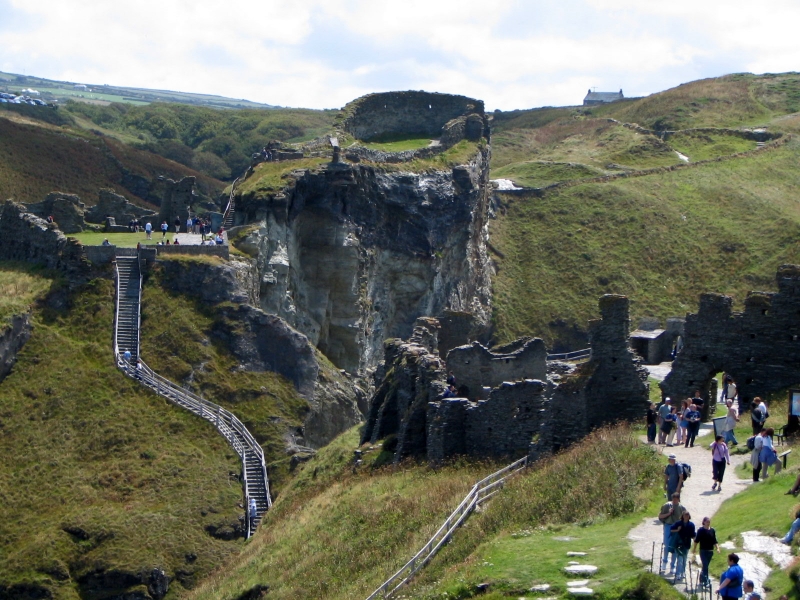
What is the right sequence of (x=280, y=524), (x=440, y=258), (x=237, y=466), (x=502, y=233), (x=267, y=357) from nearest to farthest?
(x=280, y=524), (x=237, y=466), (x=267, y=357), (x=440, y=258), (x=502, y=233)

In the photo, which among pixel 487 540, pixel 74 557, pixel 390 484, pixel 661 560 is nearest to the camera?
pixel 661 560

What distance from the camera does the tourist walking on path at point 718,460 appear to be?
24.1 m

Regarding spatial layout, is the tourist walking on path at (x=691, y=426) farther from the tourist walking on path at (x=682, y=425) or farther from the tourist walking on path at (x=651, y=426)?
the tourist walking on path at (x=651, y=426)

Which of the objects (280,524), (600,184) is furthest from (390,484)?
(600,184)

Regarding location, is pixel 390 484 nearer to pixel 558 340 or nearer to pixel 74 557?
pixel 74 557

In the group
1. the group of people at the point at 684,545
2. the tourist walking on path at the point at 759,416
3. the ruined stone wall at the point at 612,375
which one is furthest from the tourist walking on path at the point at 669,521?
the ruined stone wall at the point at 612,375

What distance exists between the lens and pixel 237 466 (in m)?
49.6

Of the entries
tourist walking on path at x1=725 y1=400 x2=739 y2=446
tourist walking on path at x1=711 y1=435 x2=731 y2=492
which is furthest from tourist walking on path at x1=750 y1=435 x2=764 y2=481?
tourist walking on path at x1=725 y1=400 x2=739 y2=446

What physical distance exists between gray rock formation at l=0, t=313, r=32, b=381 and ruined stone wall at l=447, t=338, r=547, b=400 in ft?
70.3

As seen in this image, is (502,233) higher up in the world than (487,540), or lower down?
higher up

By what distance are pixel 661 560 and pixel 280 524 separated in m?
18.5

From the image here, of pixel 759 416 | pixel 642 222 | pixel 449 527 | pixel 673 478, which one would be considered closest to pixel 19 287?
pixel 449 527

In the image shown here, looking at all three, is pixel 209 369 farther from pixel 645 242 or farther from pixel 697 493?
pixel 645 242

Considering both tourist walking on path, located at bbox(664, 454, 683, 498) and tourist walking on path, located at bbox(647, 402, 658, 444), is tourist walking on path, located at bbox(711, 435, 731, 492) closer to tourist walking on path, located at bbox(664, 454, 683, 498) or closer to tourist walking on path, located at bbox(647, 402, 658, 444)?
tourist walking on path, located at bbox(664, 454, 683, 498)
